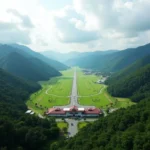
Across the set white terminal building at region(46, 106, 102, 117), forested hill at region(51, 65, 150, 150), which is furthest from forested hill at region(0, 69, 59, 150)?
white terminal building at region(46, 106, 102, 117)

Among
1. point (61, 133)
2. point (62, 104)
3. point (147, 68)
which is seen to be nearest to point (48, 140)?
point (61, 133)

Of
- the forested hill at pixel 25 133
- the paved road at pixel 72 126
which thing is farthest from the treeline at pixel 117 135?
the paved road at pixel 72 126

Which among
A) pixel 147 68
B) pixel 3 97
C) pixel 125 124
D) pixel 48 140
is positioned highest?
pixel 147 68

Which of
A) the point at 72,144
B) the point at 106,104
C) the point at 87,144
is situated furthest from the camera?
the point at 106,104

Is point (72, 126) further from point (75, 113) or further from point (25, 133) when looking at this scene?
point (25, 133)

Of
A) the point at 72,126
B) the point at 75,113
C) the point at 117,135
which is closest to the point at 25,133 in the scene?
the point at 72,126

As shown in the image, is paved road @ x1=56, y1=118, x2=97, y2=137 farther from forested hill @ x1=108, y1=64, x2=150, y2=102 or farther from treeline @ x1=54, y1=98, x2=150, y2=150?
forested hill @ x1=108, y1=64, x2=150, y2=102

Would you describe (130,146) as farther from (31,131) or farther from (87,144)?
(31,131)

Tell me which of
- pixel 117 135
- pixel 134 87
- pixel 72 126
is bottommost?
pixel 72 126
